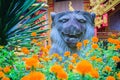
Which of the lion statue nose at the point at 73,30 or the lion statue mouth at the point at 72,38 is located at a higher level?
the lion statue nose at the point at 73,30

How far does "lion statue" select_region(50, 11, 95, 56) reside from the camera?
4.42 metres

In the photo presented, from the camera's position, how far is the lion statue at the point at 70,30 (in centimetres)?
442

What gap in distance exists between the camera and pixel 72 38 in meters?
4.43

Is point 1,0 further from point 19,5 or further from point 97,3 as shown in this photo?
point 97,3

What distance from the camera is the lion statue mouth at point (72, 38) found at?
4426 mm

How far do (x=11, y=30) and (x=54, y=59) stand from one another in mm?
1783

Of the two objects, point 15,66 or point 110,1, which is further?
point 110,1

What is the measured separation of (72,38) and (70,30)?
98 mm

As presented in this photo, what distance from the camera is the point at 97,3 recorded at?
11.7 meters

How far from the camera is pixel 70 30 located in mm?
4422

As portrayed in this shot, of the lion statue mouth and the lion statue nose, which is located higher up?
the lion statue nose

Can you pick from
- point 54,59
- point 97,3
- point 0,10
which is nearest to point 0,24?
point 0,10

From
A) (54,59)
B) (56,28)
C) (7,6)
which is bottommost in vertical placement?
(54,59)

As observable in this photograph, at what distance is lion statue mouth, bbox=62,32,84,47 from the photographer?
4.43m
